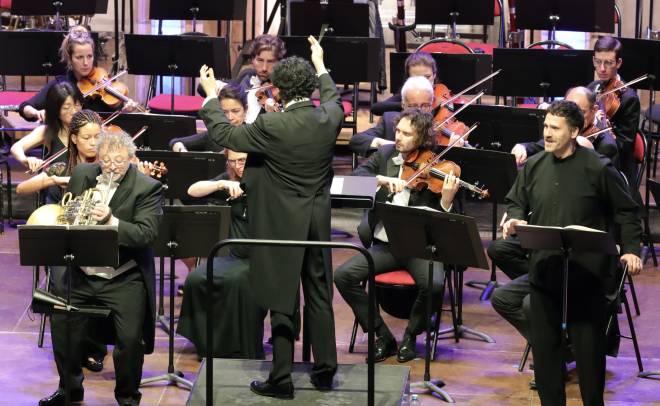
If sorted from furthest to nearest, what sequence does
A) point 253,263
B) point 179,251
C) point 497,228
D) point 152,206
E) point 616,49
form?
point 497,228, point 616,49, point 179,251, point 152,206, point 253,263

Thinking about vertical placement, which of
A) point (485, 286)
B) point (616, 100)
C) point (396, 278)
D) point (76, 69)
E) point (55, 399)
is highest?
point (76, 69)

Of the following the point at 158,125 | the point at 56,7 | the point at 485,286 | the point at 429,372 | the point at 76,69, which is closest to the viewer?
the point at 429,372

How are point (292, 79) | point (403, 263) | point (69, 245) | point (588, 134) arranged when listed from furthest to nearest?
point (588, 134), point (403, 263), point (69, 245), point (292, 79)

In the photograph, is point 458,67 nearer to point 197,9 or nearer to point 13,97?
point 197,9

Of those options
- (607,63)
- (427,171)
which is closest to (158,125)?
(427,171)

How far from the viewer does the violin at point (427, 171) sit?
639cm

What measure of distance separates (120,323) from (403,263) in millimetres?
1586

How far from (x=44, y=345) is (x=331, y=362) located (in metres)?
2.09

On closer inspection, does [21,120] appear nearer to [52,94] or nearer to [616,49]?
[52,94]

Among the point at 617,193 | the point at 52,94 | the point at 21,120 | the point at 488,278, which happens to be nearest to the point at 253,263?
the point at 617,193

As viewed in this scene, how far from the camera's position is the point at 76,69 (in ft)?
25.8

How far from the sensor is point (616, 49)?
7.48 m

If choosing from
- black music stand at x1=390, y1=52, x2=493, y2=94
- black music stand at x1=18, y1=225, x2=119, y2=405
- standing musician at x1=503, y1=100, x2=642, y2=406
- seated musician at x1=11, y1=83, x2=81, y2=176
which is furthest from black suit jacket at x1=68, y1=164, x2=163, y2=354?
black music stand at x1=390, y1=52, x2=493, y2=94

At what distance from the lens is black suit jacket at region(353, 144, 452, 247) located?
6445 mm
